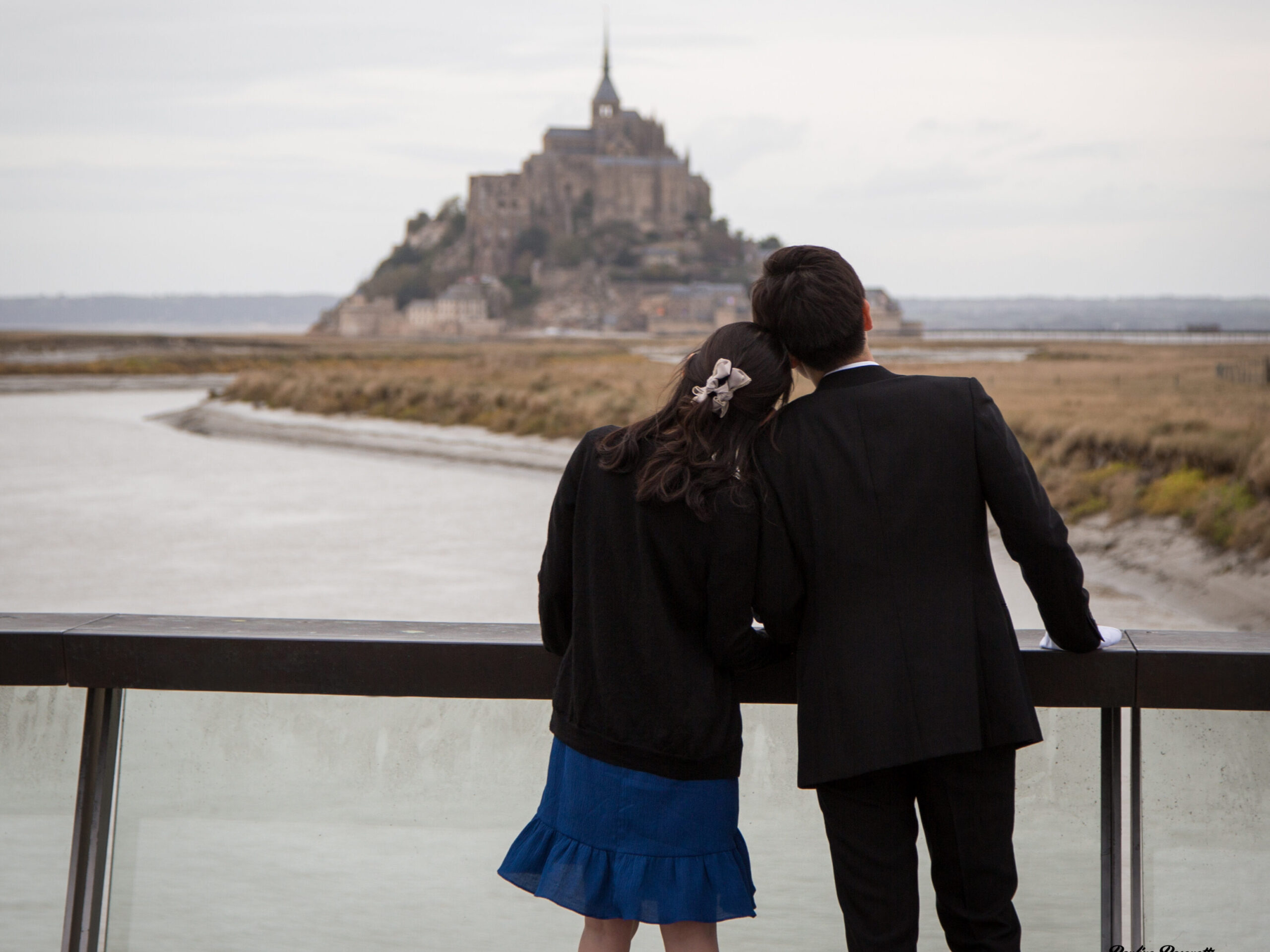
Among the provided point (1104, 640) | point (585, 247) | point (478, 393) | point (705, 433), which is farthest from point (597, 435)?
point (585, 247)

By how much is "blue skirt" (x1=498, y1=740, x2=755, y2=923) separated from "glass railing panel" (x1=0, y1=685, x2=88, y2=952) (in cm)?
71

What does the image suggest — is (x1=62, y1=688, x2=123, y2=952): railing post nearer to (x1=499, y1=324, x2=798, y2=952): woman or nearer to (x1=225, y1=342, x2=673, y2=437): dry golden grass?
(x1=499, y1=324, x2=798, y2=952): woman

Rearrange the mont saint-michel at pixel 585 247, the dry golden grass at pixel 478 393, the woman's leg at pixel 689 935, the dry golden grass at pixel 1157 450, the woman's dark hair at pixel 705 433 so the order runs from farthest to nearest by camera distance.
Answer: the mont saint-michel at pixel 585 247, the dry golden grass at pixel 478 393, the dry golden grass at pixel 1157 450, the woman's leg at pixel 689 935, the woman's dark hair at pixel 705 433

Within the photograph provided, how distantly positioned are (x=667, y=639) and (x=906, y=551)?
11.2 inches

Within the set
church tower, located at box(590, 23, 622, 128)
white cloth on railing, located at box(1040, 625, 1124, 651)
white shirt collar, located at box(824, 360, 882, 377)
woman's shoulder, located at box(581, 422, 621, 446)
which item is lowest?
white cloth on railing, located at box(1040, 625, 1124, 651)

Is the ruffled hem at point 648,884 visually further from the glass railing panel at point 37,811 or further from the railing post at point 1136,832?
the glass railing panel at point 37,811

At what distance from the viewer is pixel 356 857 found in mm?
1660

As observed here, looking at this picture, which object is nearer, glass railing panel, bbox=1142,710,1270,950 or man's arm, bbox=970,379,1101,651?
man's arm, bbox=970,379,1101,651

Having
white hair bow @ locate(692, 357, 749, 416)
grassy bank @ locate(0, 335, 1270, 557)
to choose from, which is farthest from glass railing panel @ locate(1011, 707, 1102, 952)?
grassy bank @ locate(0, 335, 1270, 557)

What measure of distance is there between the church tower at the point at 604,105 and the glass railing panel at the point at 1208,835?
3240 inches

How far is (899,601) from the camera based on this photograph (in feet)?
4.40

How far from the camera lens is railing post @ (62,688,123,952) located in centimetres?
163

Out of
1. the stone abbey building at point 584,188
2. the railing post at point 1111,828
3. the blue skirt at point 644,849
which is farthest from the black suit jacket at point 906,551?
the stone abbey building at point 584,188

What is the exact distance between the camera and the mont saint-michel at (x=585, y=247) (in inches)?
3083
